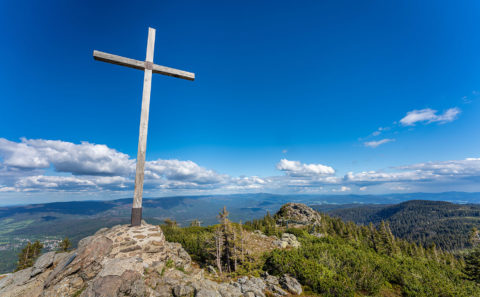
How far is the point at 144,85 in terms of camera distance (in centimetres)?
978

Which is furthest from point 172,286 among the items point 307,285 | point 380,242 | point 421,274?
point 380,242

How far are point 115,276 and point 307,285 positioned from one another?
476 inches

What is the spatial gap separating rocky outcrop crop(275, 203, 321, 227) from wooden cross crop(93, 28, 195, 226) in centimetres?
6315

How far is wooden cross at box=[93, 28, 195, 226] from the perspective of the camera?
9.05 m

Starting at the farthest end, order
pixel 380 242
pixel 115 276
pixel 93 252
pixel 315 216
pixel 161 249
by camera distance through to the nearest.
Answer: pixel 315 216 < pixel 380 242 < pixel 161 249 < pixel 93 252 < pixel 115 276

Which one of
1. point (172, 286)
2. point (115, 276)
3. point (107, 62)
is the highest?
point (107, 62)

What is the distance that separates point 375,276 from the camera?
15.1 m

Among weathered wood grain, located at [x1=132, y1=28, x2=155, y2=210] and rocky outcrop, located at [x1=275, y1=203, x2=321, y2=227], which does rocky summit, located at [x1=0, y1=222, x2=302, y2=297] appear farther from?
rocky outcrop, located at [x1=275, y1=203, x2=321, y2=227]

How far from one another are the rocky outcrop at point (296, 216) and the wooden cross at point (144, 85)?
63147 millimetres

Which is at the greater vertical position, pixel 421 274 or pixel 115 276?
pixel 115 276

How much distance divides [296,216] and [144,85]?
231 feet

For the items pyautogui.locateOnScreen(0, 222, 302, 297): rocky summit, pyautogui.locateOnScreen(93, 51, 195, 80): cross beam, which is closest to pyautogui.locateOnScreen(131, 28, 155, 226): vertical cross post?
pyautogui.locateOnScreen(93, 51, 195, 80): cross beam

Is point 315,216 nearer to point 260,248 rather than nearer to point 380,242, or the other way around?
point 380,242

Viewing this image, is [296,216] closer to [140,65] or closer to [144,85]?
[144,85]
